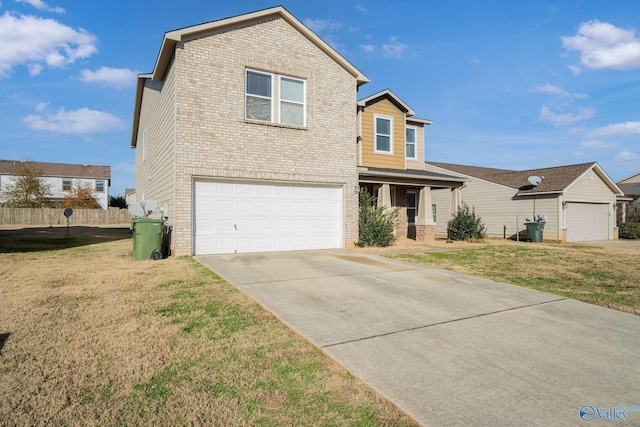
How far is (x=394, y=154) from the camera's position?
16359 mm

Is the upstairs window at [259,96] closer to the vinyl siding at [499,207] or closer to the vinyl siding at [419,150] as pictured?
the vinyl siding at [419,150]

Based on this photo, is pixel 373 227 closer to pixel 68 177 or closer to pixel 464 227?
pixel 464 227

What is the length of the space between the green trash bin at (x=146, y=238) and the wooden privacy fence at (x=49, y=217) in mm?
31938

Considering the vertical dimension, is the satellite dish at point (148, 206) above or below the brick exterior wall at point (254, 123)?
below

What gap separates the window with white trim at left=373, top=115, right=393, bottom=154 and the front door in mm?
3651

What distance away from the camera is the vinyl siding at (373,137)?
15680 mm

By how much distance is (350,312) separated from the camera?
5027 mm

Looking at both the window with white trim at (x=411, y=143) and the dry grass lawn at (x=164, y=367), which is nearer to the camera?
the dry grass lawn at (x=164, y=367)

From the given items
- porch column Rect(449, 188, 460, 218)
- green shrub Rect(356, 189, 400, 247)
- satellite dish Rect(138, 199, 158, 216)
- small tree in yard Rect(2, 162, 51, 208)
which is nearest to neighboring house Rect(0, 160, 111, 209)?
small tree in yard Rect(2, 162, 51, 208)

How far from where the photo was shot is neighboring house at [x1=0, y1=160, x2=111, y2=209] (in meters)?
42.3

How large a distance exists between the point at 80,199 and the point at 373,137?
4031 centimetres

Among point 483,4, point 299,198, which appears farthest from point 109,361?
point 483,4

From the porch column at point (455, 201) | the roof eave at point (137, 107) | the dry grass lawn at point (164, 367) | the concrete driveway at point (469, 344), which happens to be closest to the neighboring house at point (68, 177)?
the roof eave at point (137, 107)

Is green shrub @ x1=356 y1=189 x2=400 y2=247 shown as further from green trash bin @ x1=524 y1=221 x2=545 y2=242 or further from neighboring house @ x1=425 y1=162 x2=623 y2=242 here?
green trash bin @ x1=524 y1=221 x2=545 y2=242
